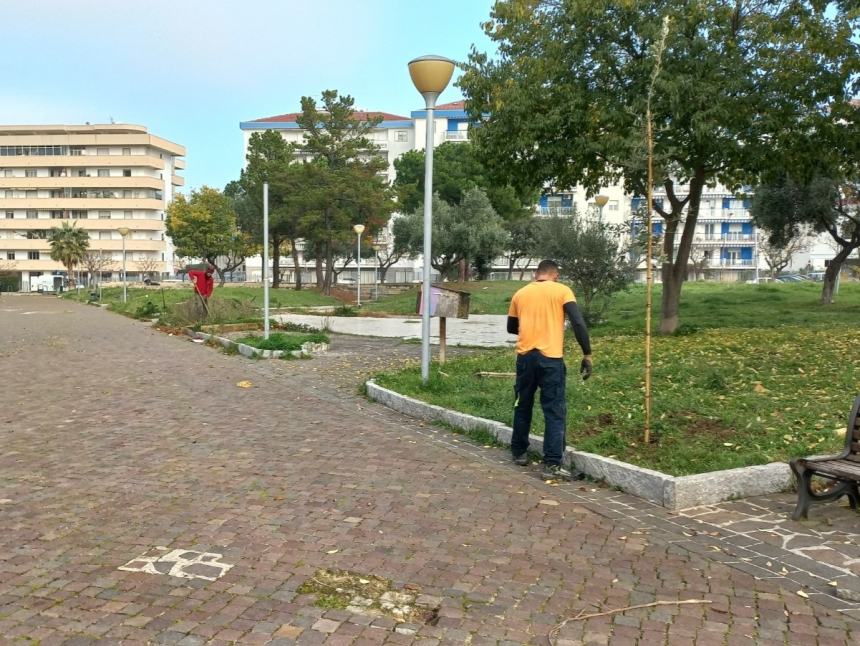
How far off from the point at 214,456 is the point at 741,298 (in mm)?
26993

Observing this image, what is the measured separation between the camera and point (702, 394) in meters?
8.02

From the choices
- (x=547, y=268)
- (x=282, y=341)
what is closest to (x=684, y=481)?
(x=547, y=268)

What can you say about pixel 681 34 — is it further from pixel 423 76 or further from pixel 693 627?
pixel 693 627

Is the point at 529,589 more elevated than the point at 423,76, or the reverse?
the point at 423,76

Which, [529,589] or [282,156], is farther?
[282,156]

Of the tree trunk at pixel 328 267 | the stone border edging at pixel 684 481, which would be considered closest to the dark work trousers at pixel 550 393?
the stone border edging at pixel 684 481

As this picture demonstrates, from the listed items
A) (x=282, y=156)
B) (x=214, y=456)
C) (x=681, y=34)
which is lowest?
(x=214, y=456)

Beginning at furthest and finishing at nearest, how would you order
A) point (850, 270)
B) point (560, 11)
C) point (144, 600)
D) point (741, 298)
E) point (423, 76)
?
point (850, 270) → point (741, 298) → point (560, 11) → point (423, 76) → point (144, 600)

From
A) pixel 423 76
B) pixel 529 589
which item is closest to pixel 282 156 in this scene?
pixel 423 76

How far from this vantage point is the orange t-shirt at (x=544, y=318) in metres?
6.13

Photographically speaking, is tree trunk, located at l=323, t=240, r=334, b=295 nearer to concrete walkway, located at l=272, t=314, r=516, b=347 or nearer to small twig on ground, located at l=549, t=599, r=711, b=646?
concrete walkway, located at l=272, t=314, r=516, b=347

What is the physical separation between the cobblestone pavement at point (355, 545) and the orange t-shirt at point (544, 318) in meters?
1.08

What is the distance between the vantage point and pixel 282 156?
51219 mm

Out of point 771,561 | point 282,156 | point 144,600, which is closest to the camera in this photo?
point 144,600
